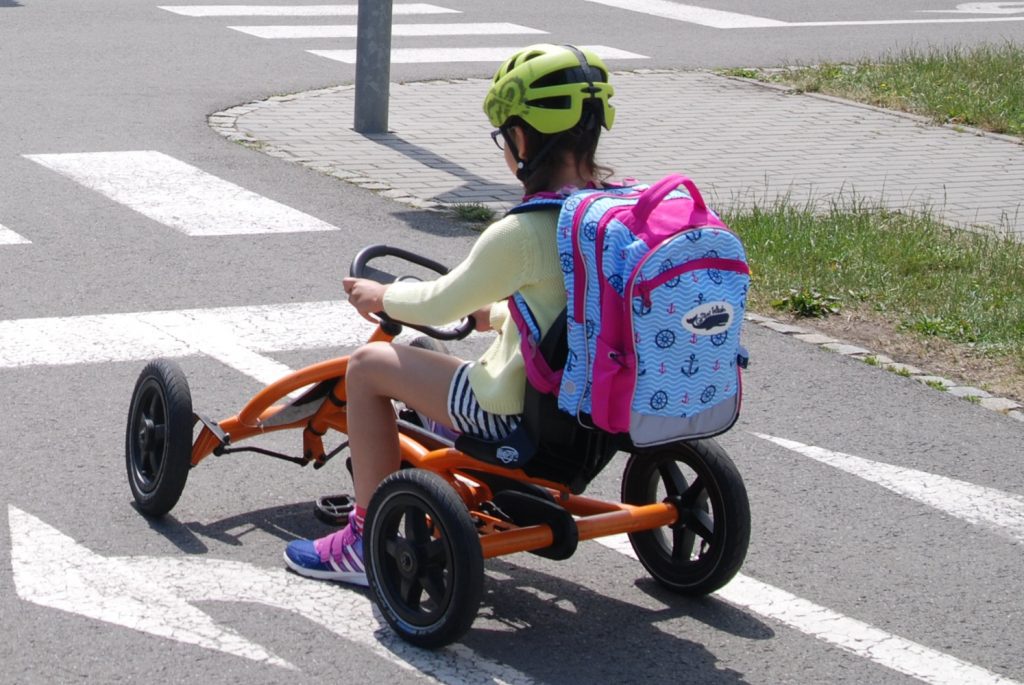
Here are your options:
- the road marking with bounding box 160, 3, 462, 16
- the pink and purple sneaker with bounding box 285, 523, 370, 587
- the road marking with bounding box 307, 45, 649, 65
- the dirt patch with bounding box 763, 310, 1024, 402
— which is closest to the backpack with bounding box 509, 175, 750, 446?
the pink and purple sneaker with bounding box 285, 523, 370, 587

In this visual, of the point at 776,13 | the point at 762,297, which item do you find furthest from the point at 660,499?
the point at 776,13

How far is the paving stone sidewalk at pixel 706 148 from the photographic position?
31.8 feet

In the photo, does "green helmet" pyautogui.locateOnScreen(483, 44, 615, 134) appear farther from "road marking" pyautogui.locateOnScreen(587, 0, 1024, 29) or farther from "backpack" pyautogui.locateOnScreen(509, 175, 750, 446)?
"road marking" pyautogui.locateOnScreen(587, 0, 1024, 29)

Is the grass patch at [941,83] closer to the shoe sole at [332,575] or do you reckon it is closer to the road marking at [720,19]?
the road marking at [720,19]

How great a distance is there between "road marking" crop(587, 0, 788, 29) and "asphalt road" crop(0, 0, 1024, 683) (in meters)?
10.3

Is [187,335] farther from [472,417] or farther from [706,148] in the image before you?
[706,148]

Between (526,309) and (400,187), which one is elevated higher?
(526,309)

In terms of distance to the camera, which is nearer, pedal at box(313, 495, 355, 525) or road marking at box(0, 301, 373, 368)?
pedal at box(313, 495, 355, 525)

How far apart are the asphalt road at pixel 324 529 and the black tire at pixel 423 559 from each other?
103mm

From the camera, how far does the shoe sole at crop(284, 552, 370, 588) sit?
167 inches

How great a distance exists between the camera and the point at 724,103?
1306 cm

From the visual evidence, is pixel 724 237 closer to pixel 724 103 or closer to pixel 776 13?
pixel 724 103

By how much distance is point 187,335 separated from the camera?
6.40 metres

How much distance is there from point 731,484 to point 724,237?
79 centimetres
